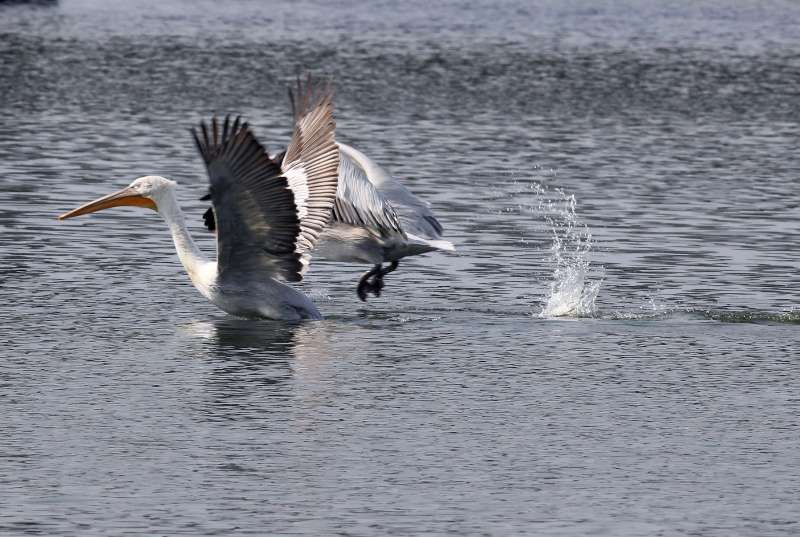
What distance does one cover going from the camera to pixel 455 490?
300 inches

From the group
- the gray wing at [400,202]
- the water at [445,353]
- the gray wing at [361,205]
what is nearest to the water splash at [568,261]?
the water at [445,353]

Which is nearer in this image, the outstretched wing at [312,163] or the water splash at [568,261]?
the outstretched wing at [312,163]

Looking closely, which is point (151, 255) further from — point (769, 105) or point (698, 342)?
point (769, 105)

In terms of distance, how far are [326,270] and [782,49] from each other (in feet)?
102

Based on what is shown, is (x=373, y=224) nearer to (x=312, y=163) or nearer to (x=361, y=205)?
(x=361, y=205)

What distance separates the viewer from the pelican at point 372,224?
478 inches

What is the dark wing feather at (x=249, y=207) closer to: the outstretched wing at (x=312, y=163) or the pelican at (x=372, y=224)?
the outstretched wing at (x=312, y=163)

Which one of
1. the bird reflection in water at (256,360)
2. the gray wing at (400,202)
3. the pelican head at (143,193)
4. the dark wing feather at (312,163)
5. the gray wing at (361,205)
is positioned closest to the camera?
the bird reflection in water at (256,360)

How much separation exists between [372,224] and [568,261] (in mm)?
1670

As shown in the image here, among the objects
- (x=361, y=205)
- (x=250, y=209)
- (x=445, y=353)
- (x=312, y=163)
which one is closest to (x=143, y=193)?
(x=312, y=163)

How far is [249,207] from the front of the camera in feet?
35.9

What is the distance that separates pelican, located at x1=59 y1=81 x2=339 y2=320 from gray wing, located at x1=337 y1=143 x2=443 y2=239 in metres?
0.67

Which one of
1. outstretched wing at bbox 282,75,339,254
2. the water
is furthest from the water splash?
outstretched wing at bbox 282,75,339,254

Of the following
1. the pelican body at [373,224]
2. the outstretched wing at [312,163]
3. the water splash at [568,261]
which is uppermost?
the outstretched wing at [312,163]
